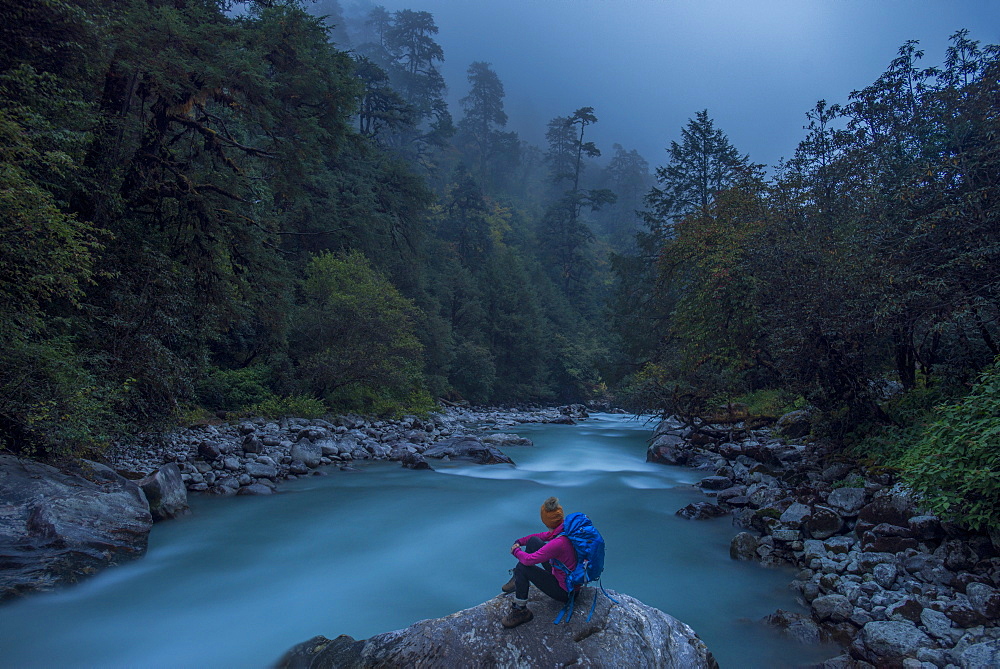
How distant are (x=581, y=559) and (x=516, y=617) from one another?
692mm

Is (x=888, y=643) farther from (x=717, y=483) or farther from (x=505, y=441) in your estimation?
(x=505, y=441)

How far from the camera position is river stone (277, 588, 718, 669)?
3.79m

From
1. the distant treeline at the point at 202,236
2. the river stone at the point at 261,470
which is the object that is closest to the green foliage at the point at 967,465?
the distant treeline at the point at 202,236

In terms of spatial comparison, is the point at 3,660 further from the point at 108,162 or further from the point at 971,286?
the point at 971,286

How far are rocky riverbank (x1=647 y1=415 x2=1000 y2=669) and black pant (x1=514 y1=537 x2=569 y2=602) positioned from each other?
2685 millimetres

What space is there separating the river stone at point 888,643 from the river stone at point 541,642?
1.56 m

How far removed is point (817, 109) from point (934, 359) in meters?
7.86

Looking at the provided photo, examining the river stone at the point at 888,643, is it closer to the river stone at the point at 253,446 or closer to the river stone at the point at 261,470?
the river stone at the point at 261,470

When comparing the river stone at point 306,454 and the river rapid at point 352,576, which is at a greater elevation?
the river stone at point 306,454

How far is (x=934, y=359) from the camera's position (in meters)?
8.68

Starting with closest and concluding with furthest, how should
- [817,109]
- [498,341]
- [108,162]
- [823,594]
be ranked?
1. [823,594]
2. [108,162]
3. [817,109]
4. [498,341]

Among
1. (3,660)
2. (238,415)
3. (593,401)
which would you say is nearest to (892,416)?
(3,660)

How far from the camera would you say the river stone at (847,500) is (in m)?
7.14

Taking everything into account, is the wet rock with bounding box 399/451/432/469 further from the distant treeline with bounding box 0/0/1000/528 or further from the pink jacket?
the pink jacket
